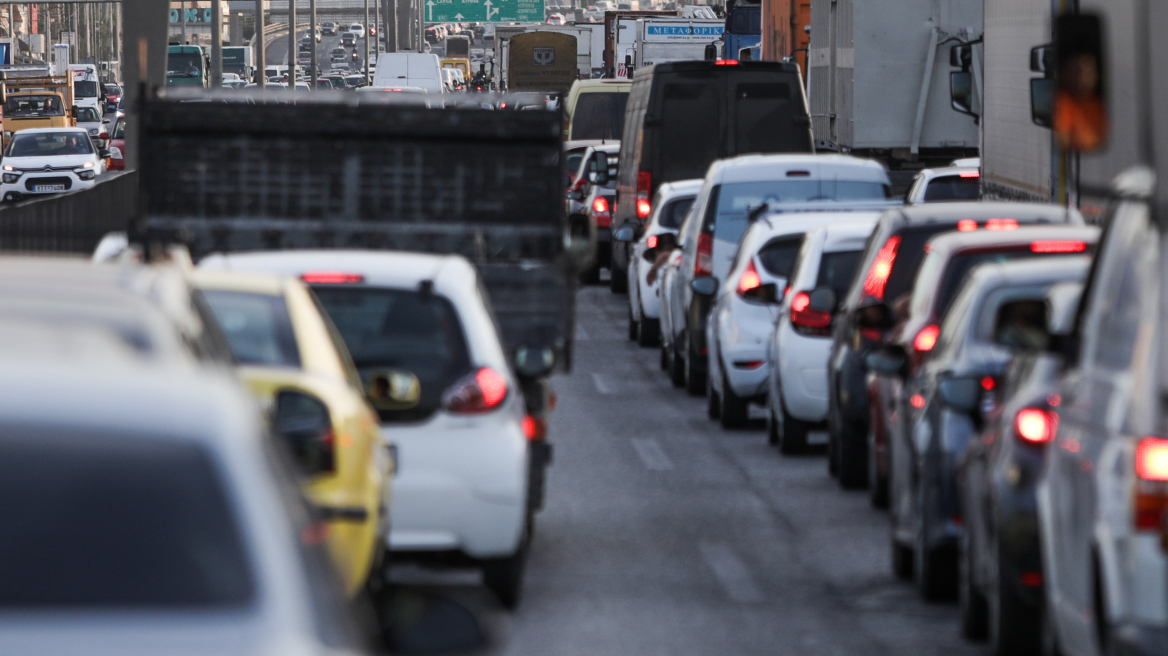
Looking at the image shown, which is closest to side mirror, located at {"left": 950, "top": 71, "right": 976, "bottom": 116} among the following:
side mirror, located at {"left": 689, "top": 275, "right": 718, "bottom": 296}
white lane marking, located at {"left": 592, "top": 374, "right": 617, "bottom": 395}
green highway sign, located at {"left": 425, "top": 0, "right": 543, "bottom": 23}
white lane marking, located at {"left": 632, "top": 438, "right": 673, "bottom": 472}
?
white lane marking, located at {"left": 592, "top": 374, "right": 617, "bottom": 395}

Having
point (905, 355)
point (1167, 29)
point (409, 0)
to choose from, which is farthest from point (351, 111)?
point (409, 0)

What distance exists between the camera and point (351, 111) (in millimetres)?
15852

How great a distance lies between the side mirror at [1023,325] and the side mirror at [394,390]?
6.99 ft

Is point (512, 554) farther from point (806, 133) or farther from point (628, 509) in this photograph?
point (806, 133)

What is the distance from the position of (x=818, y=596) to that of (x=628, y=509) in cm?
272

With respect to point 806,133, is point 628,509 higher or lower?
lower

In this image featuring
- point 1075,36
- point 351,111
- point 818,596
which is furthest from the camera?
point 351,111


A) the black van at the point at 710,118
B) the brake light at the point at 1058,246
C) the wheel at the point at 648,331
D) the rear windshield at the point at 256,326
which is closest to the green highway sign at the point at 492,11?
the black van at the point at 710,118

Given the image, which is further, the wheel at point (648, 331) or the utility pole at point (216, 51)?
the utility pole at point (216, 51)

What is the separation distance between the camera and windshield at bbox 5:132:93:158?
50.4m

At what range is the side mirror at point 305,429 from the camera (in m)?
6.77

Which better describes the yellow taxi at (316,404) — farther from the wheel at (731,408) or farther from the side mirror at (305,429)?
the wheel at (731,408)

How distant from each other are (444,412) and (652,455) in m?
5.74

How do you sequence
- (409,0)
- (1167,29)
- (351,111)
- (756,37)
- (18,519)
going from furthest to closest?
(409,0) < (756,37) < (351,111) < (1167,29) < (18,519)
